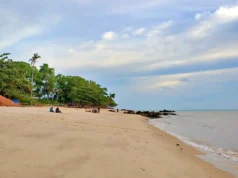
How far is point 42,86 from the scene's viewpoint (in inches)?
2751

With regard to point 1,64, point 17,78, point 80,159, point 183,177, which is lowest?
point 183,177

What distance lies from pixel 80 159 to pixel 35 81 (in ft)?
215

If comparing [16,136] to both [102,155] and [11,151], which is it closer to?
[11,151]

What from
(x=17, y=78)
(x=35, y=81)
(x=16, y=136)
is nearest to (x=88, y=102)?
(x=35, y=81)

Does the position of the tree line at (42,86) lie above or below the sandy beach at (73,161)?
above

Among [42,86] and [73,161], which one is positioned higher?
[42,86]

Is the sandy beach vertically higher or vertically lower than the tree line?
lower

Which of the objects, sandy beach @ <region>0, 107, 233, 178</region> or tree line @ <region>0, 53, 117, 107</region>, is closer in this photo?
sandy beach @ <region>0, 107, 233, 178</region>

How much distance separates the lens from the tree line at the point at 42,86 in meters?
41.5

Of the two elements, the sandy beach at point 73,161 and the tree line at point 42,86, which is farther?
the tree line at point 42,86

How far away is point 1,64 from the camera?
4338cm

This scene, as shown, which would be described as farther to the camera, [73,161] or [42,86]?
[42,86]

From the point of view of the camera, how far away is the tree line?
136 ft

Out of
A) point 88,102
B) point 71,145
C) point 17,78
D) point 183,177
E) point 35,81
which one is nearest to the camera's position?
point 183,177
